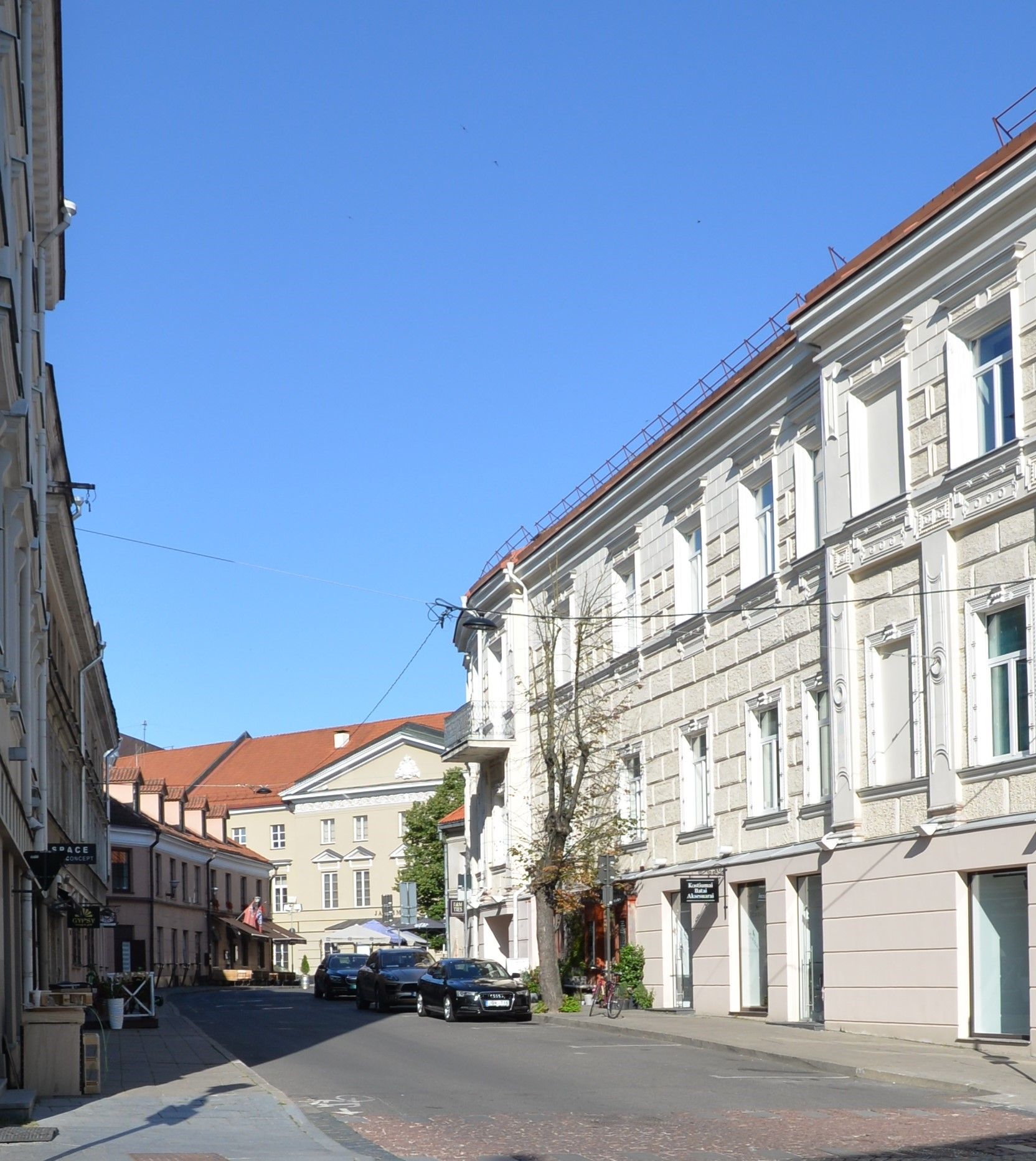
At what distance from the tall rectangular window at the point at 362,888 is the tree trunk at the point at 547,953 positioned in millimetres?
56768

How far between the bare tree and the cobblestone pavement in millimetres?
19794

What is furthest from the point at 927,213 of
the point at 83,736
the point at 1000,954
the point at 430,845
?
the point at 430,845

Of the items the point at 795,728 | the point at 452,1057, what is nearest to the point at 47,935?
the point at 452,1057

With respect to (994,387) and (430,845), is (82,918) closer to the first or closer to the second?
(994,387)

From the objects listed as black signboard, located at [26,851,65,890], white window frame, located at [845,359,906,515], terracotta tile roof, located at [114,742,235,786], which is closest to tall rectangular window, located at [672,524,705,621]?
white window frame, located at [845,359,906,515]

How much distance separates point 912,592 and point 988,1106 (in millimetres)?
9203

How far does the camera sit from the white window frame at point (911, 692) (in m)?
23.0

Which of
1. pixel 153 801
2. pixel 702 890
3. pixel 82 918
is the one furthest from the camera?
pixel 153 801

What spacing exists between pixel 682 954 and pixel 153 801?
47.4 metres

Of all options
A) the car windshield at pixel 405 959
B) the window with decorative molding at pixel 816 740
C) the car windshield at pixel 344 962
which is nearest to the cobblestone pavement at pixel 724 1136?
the window with decorative molding at pixel 816 740

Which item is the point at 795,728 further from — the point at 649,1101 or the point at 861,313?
the point at 649,1101

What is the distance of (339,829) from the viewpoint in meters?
92.9

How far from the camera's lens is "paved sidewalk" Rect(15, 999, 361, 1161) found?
12453 mm

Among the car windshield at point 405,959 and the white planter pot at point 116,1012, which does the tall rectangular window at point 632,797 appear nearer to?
the car windshield at point 405,959
